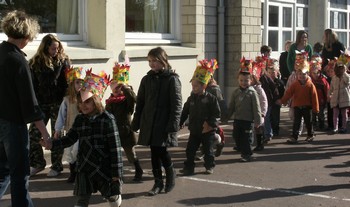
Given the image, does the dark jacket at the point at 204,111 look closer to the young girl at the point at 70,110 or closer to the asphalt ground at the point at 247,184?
the asphalt ground at the point at 247,184

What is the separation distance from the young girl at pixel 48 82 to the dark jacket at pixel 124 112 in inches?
29.8

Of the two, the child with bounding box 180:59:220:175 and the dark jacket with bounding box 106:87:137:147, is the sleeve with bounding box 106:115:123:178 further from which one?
the child with bounding box 180:59:220:175

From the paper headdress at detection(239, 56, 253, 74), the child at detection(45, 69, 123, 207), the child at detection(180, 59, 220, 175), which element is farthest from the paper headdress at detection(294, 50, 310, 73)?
the child at detection(45, 69, 123, 207)

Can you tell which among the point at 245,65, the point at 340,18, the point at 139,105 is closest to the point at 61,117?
the point at 139,105

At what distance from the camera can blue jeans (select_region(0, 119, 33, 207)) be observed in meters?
5.48

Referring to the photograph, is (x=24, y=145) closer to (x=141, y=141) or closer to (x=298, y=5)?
(x=141, y=141)

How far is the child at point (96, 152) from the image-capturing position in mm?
5738

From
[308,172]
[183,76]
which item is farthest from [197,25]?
[308,172]

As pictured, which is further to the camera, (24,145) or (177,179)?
(177,179)

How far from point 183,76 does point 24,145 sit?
25.9 feet

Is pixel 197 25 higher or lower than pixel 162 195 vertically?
higher

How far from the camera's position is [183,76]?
1322 cm

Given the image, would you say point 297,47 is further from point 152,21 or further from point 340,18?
point 340,18

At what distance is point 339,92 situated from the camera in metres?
12.5
